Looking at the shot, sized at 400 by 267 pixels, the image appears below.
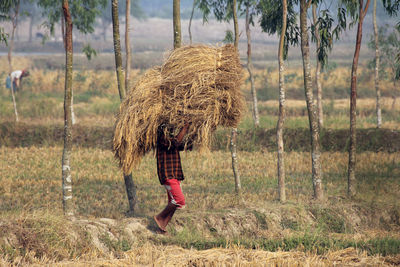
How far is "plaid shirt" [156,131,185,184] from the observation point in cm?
780

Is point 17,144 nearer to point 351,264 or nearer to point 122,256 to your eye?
point 122,256

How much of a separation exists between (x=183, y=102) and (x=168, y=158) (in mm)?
810

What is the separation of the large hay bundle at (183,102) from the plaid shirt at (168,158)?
4.7 inches

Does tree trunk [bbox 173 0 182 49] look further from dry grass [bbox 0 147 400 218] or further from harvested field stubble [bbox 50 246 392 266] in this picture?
harvested field stubble [bbox 50 246 392 266]

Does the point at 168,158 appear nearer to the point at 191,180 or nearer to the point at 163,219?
the point at 163,219

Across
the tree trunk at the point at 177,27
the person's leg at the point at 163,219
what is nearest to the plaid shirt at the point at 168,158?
the person's leg at the point at 163,219

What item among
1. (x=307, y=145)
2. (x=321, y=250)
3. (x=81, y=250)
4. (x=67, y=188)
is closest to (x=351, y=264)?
(x=321, y=250)

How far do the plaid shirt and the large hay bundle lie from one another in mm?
120

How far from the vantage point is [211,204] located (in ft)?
34.9

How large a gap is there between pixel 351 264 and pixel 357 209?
4109 millimetres

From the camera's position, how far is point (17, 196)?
11.9 m

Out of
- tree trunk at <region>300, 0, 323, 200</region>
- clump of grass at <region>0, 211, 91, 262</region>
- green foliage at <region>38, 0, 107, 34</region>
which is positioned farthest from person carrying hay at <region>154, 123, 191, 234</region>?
green foliage at <region>38, 0, 107, 34</region>

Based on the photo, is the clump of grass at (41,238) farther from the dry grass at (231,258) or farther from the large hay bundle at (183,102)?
the large hay bundle at (183,102)

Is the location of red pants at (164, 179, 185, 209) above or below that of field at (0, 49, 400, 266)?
above
